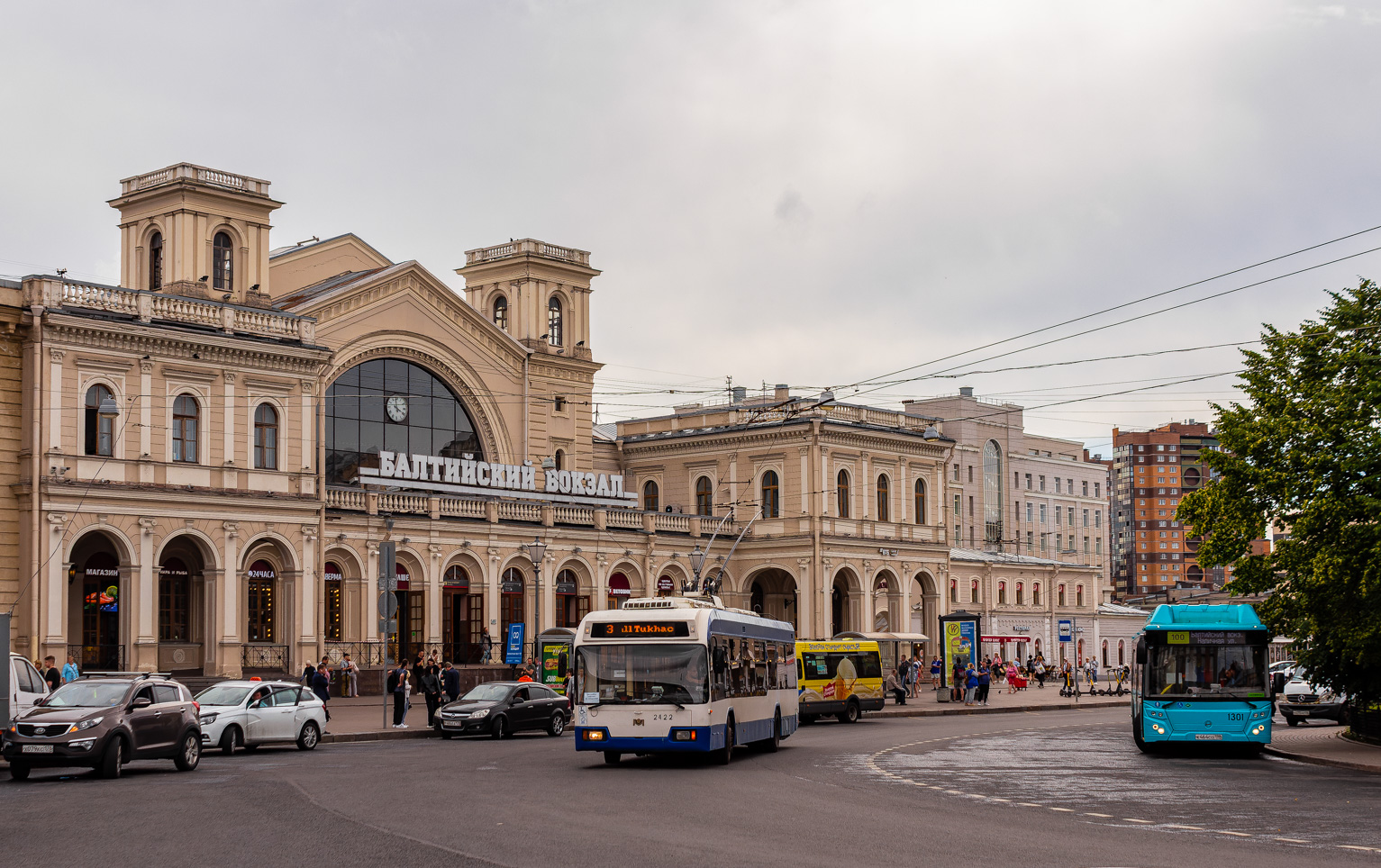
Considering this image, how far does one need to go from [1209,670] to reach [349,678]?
95.5 feet

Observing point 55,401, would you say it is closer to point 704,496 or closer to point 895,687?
point 895,687

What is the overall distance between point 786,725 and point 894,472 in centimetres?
4601

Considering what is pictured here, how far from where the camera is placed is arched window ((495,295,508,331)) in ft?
226

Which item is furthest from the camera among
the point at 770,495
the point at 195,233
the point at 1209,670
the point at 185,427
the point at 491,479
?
the point at 770,495

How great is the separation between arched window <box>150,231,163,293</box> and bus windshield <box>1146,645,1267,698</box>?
A: 37.0 m

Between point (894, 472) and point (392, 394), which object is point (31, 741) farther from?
point (894, 472)

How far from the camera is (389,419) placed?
198ft

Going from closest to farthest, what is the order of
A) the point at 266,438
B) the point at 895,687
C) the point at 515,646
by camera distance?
the point at 515,646 → the point at 266,438 → the point at 895,687

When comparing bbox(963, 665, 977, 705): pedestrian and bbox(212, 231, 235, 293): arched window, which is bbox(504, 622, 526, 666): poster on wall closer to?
bbox(212, 231, 235, 293): arched window

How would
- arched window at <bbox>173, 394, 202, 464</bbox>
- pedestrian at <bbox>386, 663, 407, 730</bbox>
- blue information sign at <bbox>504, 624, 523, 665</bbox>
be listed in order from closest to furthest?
pedestrian at <bbox>386, 663, 407, 730</bbox>, arched window at <bbox>173, 394, 202, 464</bbox>, blue information sign at <bbox>504, 624, 523, 665</bbox>

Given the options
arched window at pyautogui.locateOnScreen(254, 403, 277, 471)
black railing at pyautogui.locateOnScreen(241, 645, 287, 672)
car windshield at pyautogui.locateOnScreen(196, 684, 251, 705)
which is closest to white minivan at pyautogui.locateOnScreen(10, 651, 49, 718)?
car windshield at pyautogui.locateOnScreen(196, 684, 251, 705)

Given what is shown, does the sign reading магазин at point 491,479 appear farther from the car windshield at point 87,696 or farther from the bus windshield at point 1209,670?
the bus windshield at point 1209,670

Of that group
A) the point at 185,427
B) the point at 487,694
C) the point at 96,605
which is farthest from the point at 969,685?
the point at 96,605

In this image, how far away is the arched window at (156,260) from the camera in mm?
54625
